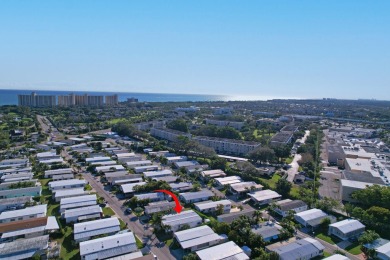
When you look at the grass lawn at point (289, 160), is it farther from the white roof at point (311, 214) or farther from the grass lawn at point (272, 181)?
the white roof at point (311, 214)

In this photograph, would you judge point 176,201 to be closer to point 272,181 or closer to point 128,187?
point 128,187

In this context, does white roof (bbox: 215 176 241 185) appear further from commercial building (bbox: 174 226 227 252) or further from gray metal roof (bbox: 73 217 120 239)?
gray metal roof (bbox: 73 217 120 239)

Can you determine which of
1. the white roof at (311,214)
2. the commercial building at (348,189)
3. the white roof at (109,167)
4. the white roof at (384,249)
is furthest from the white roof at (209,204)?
the white roof at (109,167)

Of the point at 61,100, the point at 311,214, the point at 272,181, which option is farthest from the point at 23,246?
the point at 61,100

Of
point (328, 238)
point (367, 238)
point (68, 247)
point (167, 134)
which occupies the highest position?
point (167, 134)

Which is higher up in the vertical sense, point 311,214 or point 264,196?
point 311,214

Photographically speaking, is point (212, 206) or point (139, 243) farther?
point (212, 206)
